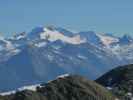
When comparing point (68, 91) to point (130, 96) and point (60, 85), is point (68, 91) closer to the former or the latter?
point (60, 85)

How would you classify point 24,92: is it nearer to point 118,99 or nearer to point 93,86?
point 93,86

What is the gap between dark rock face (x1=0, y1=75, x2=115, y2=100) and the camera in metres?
141

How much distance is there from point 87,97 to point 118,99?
20494 mm

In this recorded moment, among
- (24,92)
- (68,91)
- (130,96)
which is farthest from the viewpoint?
(130,96)

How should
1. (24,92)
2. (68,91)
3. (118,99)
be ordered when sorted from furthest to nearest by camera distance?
(118,99), (68,91), (24,92)

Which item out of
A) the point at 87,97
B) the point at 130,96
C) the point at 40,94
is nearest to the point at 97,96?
the point at 87,97

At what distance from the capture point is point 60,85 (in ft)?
490

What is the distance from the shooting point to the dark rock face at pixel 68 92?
14076 cm

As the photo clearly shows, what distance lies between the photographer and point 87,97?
144 meters

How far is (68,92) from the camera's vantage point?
147m

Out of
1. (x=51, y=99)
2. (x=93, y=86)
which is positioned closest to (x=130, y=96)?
(x=93, y=86)

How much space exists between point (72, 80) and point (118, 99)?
16.3 metres

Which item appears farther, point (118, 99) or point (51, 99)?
point (118, 99)

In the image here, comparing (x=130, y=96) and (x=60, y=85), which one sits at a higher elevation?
(x=60, y=85)
